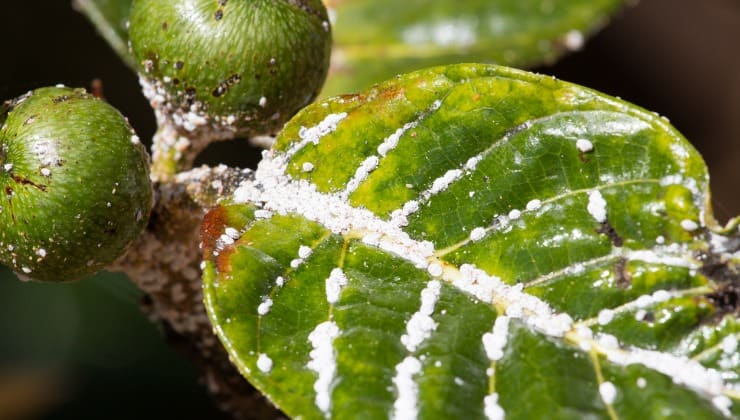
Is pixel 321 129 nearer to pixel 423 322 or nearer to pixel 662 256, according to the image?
pixel 423 322

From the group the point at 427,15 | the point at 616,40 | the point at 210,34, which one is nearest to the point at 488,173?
the point at 210,34

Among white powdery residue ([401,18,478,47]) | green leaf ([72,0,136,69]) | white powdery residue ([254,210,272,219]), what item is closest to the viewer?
white powdery residue ([254,210,272,219])

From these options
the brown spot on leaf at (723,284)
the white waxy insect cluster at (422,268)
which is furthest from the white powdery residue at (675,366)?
the brown spot on leaf at (723,284)

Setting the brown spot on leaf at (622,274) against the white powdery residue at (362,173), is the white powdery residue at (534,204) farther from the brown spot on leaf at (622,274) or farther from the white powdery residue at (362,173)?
the white powdery residue at (362,173)

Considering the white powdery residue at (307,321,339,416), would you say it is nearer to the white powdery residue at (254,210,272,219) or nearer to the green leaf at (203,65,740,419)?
the green leaf at (203,65,740,419)

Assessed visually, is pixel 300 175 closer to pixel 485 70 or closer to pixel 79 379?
pixel 485 70

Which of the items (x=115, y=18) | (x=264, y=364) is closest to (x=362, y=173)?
(x=264, y=364)

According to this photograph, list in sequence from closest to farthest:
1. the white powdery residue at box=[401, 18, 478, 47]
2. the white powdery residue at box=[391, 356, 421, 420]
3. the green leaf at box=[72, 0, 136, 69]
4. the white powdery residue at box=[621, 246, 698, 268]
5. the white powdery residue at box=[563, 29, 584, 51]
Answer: the white powdery residue at box=[391, 356, 421, 420] < the white powdery residue at box=[621, 246, 698, 268] < the green leaf at box=[72, 0, 136, 69] < the white powdery residue at box=[563, 29, 584, 51] < the white powdery residue at box=[401, 18, 478, 47]

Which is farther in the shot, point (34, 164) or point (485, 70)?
point (485, 70)

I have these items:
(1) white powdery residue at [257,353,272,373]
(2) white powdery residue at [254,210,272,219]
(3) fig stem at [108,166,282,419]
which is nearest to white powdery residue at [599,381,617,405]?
(1) white powdery residue at [257,353,272,373]
